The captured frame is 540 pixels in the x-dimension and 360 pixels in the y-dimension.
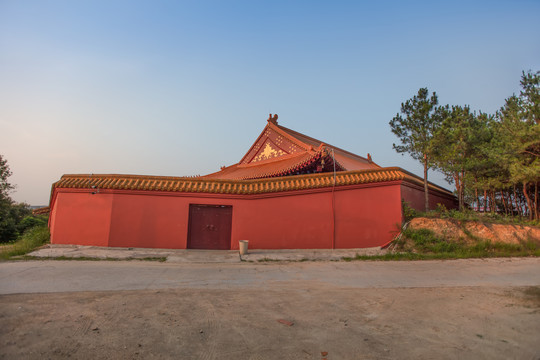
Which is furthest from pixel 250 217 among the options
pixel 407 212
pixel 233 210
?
pixel 407 212

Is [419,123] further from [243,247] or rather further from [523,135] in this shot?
[243,247]

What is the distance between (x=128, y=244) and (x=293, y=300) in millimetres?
6807

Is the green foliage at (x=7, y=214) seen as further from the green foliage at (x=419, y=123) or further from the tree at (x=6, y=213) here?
the green foliage at (x=419, y=123)

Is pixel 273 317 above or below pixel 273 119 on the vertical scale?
below

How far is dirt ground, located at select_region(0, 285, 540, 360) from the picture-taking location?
8.77ft

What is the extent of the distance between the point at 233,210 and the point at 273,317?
6178 mm

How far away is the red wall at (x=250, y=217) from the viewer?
29.5ft

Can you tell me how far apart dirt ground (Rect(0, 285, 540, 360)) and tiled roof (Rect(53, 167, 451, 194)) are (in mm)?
4932

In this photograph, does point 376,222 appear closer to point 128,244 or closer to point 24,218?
point 128,244

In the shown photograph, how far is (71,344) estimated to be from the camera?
2762mm

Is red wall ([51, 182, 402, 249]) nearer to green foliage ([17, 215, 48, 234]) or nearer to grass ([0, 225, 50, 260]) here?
grass ([0, 225, 50, 260])

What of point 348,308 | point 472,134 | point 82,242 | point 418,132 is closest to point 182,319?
point 348,308

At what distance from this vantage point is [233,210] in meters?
9.53

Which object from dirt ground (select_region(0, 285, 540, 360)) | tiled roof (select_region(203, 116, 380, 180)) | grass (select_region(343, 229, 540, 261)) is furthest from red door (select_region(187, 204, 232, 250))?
dirt ground (select_region(0, 285, 540, 360))
